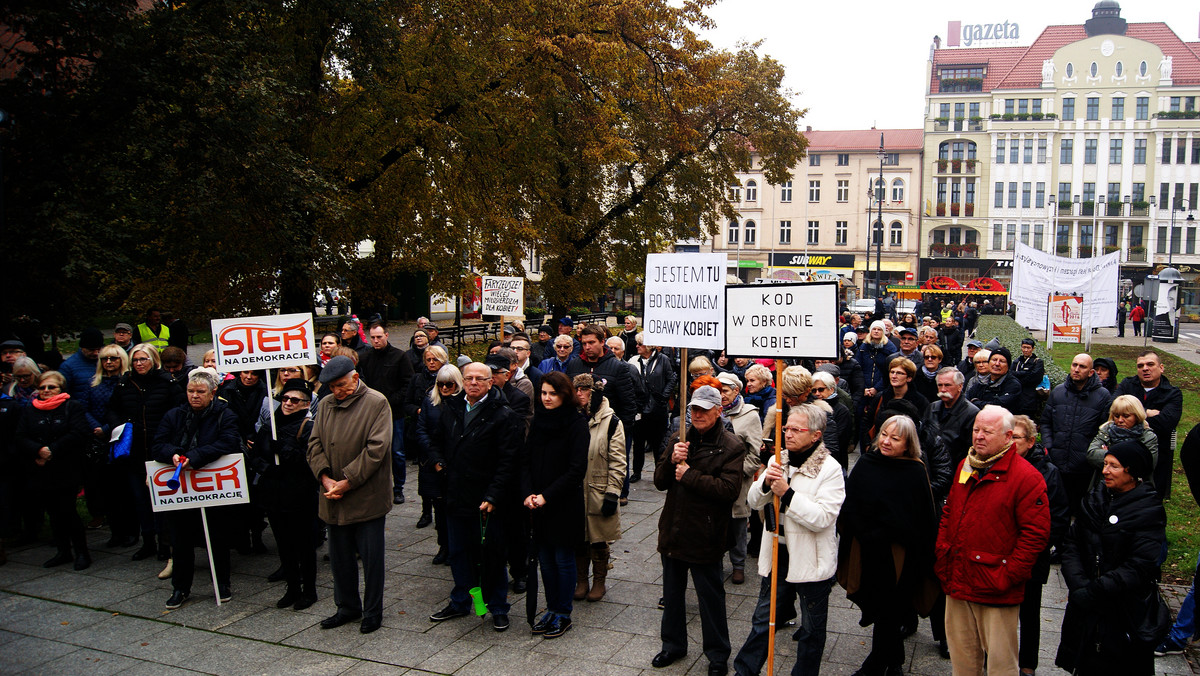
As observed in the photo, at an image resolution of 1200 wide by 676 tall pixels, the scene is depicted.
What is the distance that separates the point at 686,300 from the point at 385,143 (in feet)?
41.3

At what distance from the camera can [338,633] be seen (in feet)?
20.4

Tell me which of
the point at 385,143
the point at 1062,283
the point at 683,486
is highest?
the point at 385,143

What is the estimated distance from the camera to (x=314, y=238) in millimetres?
15039

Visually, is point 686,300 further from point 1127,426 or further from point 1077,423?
point 1077,423

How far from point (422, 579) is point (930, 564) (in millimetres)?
4432

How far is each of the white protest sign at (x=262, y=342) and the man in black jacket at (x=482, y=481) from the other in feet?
7.58

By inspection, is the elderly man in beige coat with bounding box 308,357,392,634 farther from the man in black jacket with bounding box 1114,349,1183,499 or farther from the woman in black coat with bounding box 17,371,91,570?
the man in black jacket with bounding box 1114,349,1183,499

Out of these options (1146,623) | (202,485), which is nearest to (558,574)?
(202,485)

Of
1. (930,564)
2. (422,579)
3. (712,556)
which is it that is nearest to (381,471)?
(422,579)

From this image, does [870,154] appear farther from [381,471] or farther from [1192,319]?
[381,471]

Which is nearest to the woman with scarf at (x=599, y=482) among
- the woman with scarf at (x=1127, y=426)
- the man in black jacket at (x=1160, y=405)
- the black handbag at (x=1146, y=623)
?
the black handbag at (x=1146, y=623)

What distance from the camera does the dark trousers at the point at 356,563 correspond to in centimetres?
624

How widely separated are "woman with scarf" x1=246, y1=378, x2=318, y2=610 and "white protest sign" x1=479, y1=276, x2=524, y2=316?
867 cm

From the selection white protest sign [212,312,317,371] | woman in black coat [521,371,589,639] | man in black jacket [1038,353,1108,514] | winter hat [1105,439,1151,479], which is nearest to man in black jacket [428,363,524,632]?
woman in black coat [521,371,589,639]
